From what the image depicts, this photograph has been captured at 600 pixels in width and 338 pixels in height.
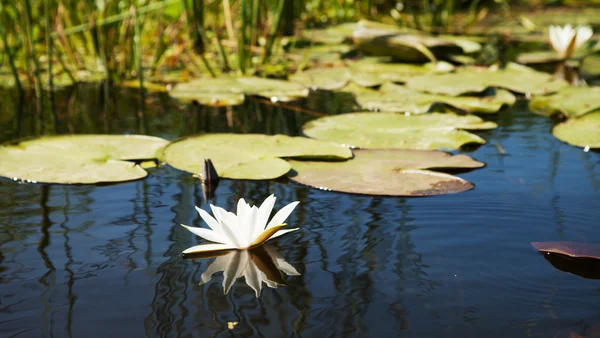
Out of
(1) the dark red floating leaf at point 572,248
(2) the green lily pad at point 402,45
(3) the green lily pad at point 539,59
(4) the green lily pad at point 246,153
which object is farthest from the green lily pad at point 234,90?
(1) the dark red floating leaf at point 572,248

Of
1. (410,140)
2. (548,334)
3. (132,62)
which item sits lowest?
(548,334)

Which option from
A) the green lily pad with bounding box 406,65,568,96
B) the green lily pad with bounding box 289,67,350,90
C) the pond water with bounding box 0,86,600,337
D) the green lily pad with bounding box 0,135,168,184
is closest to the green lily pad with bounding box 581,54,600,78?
the green lily pad with bounding box 406,65,568,96

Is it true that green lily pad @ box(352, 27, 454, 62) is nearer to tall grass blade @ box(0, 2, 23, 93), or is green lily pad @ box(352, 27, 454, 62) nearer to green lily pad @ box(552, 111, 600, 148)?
green lily pad @ box(552, 111, 600, 148)

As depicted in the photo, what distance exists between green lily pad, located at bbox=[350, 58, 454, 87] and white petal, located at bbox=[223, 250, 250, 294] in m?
2.17

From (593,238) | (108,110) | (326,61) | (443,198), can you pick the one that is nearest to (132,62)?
(108,110)

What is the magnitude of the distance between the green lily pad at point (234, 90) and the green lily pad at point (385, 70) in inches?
14.6

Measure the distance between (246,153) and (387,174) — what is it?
18.6 inches

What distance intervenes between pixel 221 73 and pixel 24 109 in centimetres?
123

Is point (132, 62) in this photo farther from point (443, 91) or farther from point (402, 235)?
point (402, 235)

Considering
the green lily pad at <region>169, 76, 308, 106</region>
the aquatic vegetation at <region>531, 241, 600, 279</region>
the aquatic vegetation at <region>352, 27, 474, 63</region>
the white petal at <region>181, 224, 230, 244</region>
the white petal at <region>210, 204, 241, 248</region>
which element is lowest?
the aquatic vegetation at <region>531, 241, 600, 279</region>

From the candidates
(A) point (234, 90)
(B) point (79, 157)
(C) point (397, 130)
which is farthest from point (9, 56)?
(C) point (397, 130)

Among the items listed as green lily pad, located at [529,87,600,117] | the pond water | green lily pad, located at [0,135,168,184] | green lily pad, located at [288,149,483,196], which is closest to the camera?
the pond water

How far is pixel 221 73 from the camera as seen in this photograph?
13.0 feet

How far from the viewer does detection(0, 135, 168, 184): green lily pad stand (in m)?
1.97
